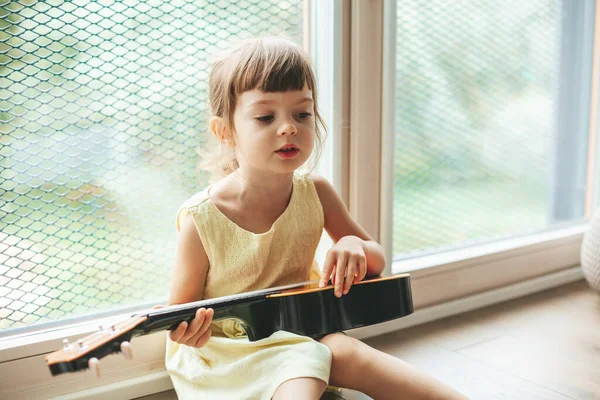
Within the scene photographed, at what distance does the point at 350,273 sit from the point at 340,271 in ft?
0.06

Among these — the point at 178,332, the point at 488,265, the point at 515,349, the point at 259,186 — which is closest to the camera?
the point at 178,332

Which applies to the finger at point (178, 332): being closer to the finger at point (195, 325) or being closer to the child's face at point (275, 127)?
the finger at point (195, 325)

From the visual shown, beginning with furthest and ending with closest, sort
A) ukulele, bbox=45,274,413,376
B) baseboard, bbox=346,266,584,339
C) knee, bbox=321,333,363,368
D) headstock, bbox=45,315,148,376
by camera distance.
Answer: baseboard, bbox=346,266,584,339
knee, bbox=321,333,363,368
ukulele, bbox=45,274,413,376
headstock, bbox=45,315,148,376

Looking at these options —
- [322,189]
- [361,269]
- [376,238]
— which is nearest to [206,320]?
[361,269]

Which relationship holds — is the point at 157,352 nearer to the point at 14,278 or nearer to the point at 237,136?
the point at 14,278

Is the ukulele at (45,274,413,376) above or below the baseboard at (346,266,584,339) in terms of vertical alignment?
above

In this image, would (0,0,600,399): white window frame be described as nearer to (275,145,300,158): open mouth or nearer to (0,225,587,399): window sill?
(0,225,587,399): window sill

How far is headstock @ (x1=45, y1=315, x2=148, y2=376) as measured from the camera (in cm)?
65

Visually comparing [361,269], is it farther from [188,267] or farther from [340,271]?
[188,267]

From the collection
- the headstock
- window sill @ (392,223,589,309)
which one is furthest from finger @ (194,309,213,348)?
window sill @ (392,223,589,309)

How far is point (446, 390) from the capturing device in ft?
3.11

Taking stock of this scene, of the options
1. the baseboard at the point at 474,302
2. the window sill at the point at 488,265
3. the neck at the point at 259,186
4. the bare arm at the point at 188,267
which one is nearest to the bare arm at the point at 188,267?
the bare arm at the point at 188,267

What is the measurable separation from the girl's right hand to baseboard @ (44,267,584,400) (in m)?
0.30

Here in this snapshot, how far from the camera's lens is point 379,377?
952mm
